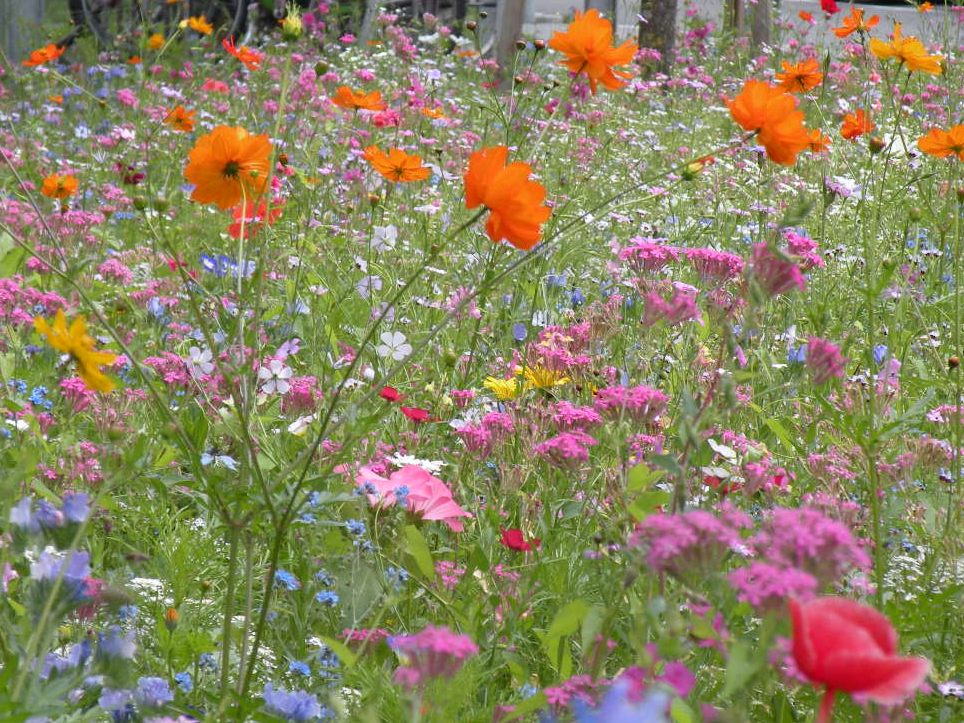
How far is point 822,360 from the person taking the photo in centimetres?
168

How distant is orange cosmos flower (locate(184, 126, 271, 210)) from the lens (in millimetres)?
1806

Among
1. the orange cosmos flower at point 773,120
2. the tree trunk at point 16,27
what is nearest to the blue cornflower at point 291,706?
the orange cosmos flower at point 773,120

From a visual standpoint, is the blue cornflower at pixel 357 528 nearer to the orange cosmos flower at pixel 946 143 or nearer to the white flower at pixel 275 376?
the white flower at pixel 275 376

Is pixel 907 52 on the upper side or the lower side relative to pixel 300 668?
upper

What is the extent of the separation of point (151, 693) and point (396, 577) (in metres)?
0.64

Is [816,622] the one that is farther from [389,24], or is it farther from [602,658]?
[389,24]

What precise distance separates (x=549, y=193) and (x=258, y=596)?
2.99m

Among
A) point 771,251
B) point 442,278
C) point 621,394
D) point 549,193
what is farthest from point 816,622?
point 549,193

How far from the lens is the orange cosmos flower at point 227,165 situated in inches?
71.1

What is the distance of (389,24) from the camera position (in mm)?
6543

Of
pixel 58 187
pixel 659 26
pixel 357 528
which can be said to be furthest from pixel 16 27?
pixel 357 528

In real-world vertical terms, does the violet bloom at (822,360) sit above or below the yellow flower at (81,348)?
below

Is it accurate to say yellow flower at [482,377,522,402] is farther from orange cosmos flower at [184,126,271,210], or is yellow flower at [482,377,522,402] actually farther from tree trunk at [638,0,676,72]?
tree trunk at [638,0,676,72]

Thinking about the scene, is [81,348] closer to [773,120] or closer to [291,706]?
[291,706]
